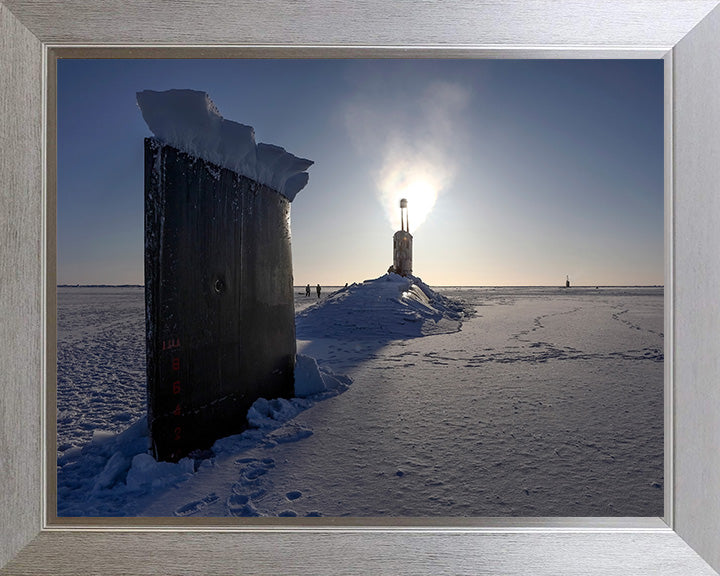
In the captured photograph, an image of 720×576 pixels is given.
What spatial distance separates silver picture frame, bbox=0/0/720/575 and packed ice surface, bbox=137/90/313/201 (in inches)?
19.6

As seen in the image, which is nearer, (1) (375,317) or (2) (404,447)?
(2) (404,447)

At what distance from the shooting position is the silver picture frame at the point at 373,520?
4.09 ft

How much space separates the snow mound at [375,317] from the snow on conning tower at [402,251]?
112 inches

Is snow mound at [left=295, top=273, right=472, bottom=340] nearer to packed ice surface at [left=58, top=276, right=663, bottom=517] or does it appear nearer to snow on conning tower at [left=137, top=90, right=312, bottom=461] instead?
packed ice surface at [left=58, top=276, right=663, bottom=517]

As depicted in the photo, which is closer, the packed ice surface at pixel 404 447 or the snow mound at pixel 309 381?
the packed ice surface at pixel 404 447

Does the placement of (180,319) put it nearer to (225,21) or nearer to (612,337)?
(225,21)

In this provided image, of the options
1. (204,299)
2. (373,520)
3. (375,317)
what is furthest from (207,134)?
(375,317)

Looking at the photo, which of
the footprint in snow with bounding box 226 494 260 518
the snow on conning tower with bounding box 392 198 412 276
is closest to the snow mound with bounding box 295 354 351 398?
the footprint in snow with bounding box 226 494 260 518

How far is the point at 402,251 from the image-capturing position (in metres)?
12.7

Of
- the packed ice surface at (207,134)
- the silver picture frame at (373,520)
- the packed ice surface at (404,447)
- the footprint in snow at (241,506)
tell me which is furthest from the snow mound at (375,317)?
the silver picture frame at (373,520)

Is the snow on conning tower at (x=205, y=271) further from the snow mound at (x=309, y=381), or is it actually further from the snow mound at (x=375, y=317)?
the snow mound at (x=375, y=317)

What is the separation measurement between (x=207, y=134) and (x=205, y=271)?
0.85 m

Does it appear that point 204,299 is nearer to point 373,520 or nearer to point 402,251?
point 373,520

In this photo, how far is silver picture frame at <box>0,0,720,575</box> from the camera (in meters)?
1.25
